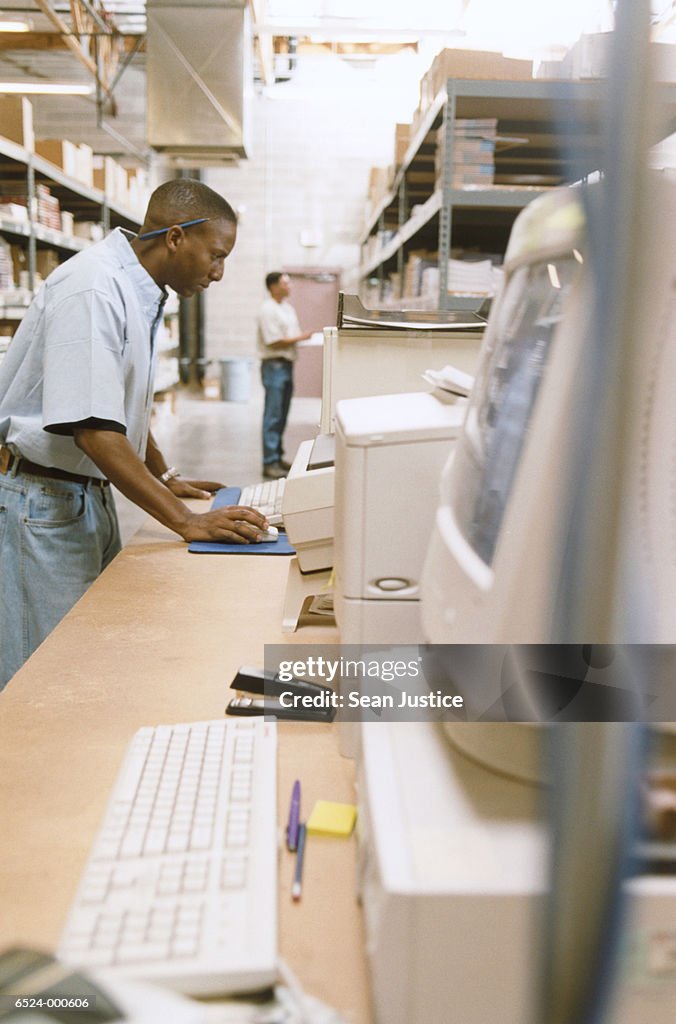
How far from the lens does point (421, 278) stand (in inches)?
173

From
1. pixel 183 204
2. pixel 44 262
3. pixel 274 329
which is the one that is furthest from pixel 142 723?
pixel 274 329

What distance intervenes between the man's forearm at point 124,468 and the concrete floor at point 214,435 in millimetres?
2924

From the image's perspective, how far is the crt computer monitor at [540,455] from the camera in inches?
15.3

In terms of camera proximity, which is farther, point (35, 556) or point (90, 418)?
point (35, 556)

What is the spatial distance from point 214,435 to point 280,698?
7.31m

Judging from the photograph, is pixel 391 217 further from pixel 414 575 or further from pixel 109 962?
pixel 109 962

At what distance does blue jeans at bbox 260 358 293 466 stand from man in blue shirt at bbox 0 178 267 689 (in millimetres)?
4603

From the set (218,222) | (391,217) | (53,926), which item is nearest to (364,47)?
(391,217)

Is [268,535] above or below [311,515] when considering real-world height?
below

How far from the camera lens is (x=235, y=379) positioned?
11172mm

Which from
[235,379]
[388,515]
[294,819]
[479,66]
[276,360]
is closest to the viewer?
[294,819]

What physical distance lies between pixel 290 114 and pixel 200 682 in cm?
1151

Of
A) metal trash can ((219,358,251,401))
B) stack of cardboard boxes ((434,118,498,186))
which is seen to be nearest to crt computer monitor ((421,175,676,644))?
stack of cardboard boxes ((434,118,498,186))

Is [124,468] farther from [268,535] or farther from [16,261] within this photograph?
[16,261]
